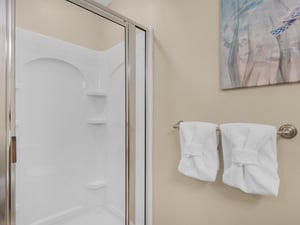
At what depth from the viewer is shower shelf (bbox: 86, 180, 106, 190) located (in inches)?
75.2

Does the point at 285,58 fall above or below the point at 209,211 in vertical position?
above

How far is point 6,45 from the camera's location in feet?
3.11

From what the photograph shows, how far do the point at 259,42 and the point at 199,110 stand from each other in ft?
1.49

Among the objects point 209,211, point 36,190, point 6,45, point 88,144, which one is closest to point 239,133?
point 209,211

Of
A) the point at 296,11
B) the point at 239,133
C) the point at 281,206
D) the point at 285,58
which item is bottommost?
the point at 281,206

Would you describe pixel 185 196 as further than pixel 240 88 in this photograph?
Yes

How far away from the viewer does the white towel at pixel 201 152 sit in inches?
40.3

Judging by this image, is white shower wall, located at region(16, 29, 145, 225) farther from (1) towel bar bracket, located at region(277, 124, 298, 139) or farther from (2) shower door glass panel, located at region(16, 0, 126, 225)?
(1) towel bar bracket, located at region(277, 124, 298, 139)

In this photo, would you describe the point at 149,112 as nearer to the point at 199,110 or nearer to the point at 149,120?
the point at 149,120

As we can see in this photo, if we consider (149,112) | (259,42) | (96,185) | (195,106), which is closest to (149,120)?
(149,112)

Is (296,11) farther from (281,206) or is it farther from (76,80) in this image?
(76,80)

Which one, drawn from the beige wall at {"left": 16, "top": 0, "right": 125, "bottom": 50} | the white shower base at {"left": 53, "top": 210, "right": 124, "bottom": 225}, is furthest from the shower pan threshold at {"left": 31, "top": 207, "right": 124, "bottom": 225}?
the beige wall at {"left": 16, "top": 0, "right": 125, "bottom": 50}

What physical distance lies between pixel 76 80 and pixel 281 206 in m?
1.75

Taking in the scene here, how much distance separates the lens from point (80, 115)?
1.85 meters
